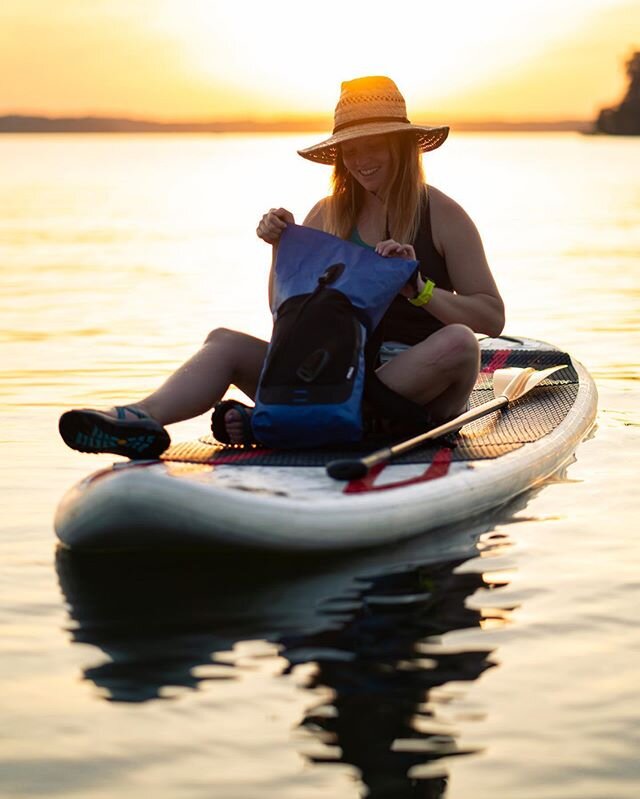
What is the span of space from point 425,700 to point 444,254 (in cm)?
239

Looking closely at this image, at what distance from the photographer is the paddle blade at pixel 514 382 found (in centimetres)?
669

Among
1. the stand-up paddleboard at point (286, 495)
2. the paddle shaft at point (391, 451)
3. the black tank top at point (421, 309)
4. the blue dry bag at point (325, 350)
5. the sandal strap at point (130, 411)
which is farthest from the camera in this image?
the black tank top at point (421, 309)

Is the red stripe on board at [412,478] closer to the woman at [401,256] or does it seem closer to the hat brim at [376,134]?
the woman at [401,256]

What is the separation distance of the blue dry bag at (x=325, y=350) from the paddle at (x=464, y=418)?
8.6 inches

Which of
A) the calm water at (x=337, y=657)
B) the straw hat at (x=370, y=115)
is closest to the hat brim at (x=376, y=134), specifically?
the straw hat at (x=370, y=115)

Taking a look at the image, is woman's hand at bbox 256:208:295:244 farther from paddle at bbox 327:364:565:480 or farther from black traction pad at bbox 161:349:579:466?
paddle at bbox 327:364:565:480

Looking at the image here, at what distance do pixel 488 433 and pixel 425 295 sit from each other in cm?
86

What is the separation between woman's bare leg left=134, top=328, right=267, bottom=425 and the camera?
531cm

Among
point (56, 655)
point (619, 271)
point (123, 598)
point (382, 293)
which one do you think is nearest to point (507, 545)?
point (382, 293)

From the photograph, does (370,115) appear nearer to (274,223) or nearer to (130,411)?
(274,223)

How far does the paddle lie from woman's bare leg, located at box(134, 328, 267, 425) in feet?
2.04

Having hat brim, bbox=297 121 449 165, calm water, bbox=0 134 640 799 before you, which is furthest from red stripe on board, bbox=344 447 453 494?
hat brim, bbox=297 121 449 165

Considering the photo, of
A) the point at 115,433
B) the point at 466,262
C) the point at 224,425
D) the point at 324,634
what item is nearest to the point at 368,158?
the point at 466,262

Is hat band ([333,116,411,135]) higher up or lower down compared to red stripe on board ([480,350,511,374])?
higher up
